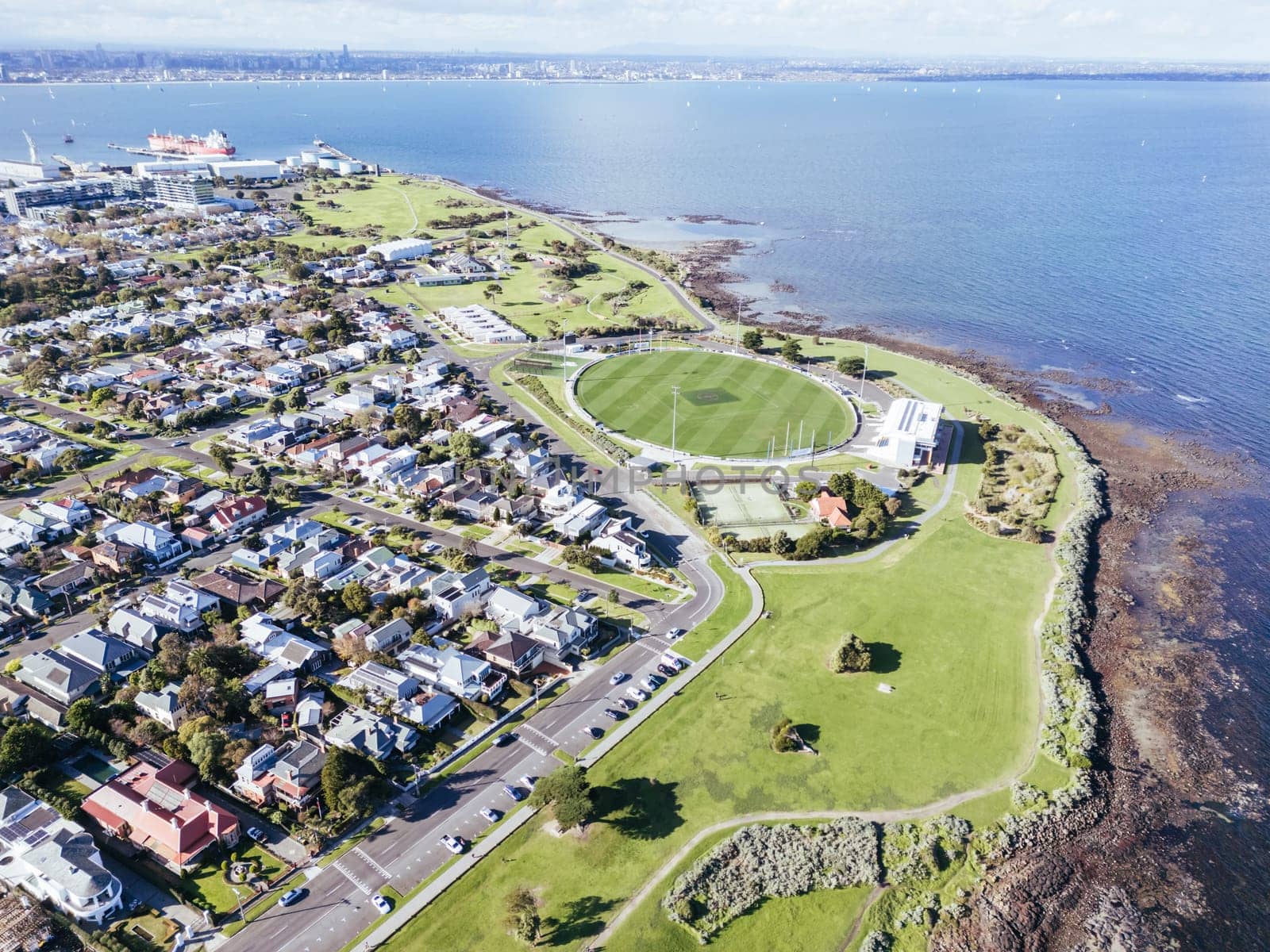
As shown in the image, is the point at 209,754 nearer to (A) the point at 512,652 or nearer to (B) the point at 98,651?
(B) the point at 98,651

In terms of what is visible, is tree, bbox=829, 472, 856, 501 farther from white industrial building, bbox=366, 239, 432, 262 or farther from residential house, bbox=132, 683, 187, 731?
white industrial building, bbox=366, 239, 432, 262

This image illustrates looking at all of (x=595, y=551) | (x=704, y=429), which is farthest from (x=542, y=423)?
(x=595, y=551)

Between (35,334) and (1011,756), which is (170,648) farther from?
(35,334)

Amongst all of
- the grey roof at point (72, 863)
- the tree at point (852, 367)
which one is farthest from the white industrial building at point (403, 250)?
the grey roof at point (72, 863)

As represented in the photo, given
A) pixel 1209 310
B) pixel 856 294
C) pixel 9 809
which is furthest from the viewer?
pixel 856 294

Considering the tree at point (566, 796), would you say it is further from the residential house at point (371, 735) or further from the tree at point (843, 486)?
the tree at point (843, 486)

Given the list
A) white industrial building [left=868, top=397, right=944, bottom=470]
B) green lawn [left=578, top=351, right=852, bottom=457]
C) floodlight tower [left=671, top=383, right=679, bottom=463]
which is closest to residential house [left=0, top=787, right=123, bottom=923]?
floodlight tower [left=671, top=383, right=679, bottom=463]
